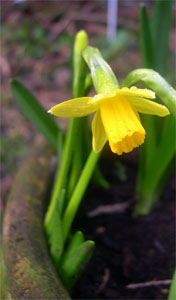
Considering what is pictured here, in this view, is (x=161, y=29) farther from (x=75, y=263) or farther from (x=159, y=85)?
(x=75, y=263)

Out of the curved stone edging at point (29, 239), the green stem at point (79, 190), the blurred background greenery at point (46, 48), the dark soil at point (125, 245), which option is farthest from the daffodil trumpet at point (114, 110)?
the blurred background greenery at point (46, 48)

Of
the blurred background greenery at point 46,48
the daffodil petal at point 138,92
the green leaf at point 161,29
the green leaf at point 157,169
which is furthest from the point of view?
the blurred background greenery at point 46,48

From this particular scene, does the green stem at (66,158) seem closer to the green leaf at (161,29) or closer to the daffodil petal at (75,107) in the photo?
the daffodil petal at (75,107)

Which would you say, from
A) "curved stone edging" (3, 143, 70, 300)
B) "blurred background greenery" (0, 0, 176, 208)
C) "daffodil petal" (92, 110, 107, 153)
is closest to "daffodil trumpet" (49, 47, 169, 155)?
"daffodil petal" (92, 110, 107, 153)

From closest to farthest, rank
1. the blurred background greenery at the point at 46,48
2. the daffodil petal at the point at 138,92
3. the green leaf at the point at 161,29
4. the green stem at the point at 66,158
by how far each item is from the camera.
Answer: the daffodil petal at the point at 138,92, the green stem at the point at 66,158, the green leaf at the point at 161,29, the blurred background greenery at the point at 46,48

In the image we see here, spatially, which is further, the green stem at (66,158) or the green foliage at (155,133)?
the green foliage at (155,133)

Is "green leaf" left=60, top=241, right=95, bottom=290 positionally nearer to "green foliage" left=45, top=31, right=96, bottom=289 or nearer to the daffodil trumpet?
"green foliage" left=45, top=31, right=96, bottom=289

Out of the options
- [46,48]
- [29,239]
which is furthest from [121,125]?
[46,48]
